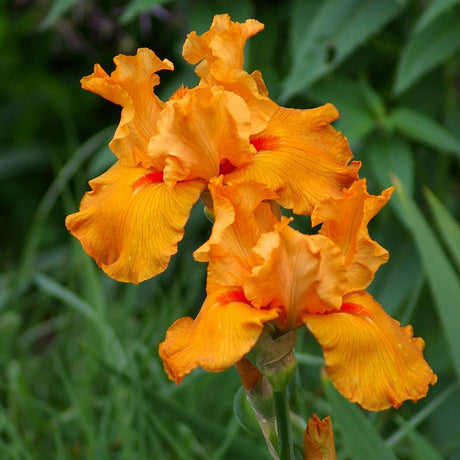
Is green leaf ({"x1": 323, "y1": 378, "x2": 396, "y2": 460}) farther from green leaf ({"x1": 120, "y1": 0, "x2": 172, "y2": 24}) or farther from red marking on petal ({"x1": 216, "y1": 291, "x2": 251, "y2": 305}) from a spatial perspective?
green leaf ({"x1": 120, "y1": 0, "x2": 172, "y2": 24})

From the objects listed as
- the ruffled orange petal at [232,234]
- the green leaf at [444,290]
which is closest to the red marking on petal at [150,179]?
the ruffled orange petal at [232,234]

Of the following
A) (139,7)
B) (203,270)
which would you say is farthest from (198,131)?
(203,270)

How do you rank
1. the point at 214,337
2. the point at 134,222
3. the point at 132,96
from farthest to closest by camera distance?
the point at 132,96 < the point at 134,222 < the point at 214,337

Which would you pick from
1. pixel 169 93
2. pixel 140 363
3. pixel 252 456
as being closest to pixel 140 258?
pixel 252 456

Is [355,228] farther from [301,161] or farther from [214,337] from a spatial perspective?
[214,337]

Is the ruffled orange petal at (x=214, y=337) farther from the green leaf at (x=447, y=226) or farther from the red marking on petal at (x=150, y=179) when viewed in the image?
the green leaf at (x=447, y=226)

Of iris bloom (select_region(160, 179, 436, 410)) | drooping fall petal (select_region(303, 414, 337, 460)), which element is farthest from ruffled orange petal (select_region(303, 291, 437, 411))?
drooping fall petal (select_region(303, 414, 337, 460))

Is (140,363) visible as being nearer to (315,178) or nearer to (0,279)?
(315,178)
